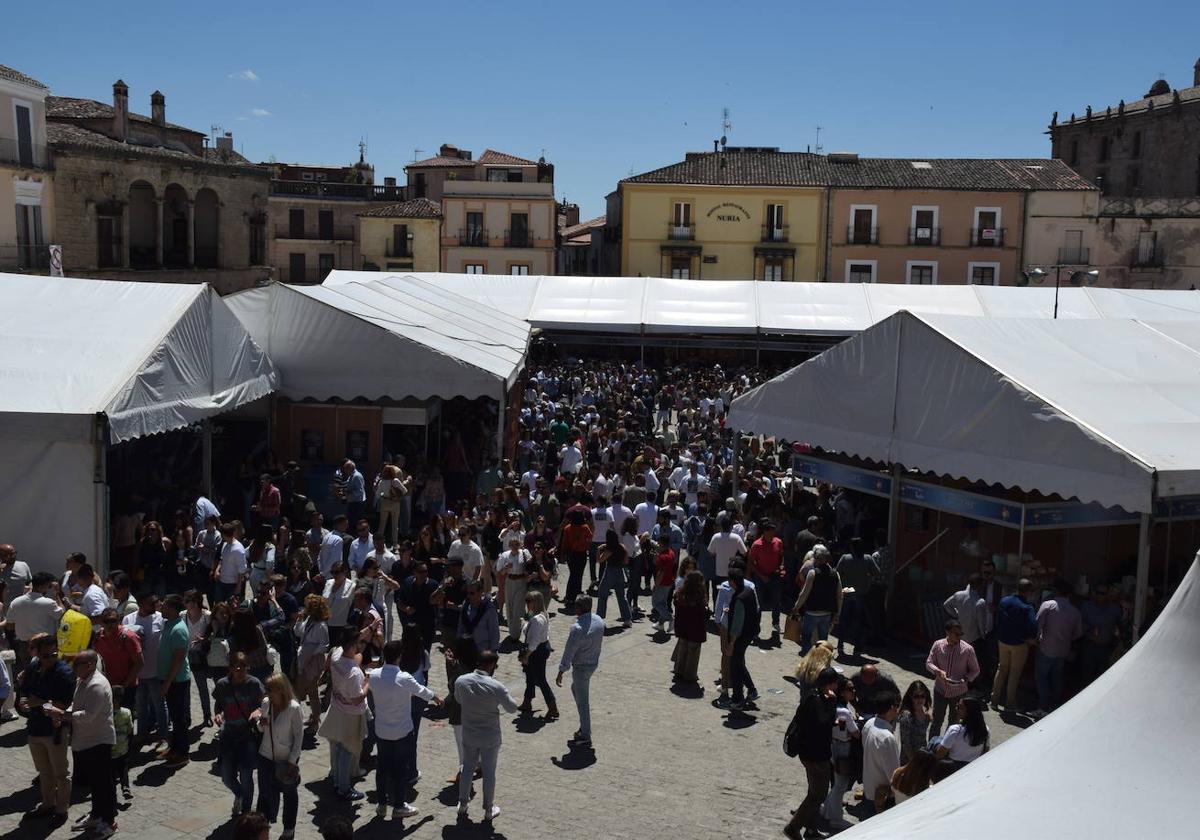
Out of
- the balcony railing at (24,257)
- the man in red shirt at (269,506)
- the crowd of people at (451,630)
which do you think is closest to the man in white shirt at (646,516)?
the crowd of people at (451,630)

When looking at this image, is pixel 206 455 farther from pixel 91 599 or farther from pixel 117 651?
pixel 117 651

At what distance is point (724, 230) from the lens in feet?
163

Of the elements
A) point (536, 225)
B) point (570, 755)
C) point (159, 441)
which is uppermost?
point (536, 225)

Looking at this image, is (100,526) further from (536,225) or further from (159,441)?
(536,225)

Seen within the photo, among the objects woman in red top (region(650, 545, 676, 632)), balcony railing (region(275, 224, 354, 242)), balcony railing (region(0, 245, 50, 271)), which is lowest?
woman in red top (region(650, 545, 676, 632))

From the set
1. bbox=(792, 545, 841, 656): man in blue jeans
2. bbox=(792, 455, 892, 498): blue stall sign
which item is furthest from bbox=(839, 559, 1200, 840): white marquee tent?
bbox=(792, 455, 892, 498): blue stall sign

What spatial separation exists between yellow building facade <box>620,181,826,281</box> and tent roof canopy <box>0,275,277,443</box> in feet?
120

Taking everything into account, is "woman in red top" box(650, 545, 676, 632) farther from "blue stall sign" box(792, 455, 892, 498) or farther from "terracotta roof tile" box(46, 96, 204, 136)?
"terracotta roof tile" box(46, 96, 204, 136)

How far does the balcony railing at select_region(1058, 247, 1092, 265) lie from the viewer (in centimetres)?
4878

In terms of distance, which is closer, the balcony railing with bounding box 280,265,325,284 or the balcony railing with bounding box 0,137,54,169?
the balcony railing with bounding box 0,137,54,169

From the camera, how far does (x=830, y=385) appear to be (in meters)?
13.1

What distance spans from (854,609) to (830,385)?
288 centimetres

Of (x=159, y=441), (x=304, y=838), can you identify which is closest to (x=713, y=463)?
(x=159, y=441)

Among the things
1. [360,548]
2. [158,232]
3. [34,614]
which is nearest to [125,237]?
[158,232]
